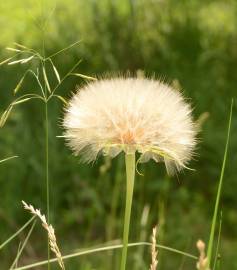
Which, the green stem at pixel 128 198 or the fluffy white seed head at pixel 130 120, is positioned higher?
the fluffy white seed head at pixel 130 120

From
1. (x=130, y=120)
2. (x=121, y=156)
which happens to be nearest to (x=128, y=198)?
(x=130, y=120)

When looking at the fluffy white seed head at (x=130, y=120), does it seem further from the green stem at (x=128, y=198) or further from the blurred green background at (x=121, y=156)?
the blurred green background at (x=121, y=156)

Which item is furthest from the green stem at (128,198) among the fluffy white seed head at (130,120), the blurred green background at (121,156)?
the blurred green background at (121,156)

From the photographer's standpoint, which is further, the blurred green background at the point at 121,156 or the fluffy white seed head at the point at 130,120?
the blurred green background at the point at 121,156

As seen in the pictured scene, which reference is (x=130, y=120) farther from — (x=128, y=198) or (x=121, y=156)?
(x=121, y=156)

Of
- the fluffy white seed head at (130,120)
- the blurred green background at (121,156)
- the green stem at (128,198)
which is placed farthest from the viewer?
the blurred green background at (121,156)

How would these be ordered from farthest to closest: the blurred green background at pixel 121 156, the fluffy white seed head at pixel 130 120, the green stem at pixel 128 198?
1. the blurred green background at pixel 121 156
2. the fluffy white seed head at pixel 130 120
3. the green stem at pixel 128 198

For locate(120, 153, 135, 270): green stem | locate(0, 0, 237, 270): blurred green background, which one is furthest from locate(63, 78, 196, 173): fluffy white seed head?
locate(0, 0, 237, 270): blurred green background

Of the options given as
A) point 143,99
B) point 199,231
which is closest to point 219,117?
point 199,231
